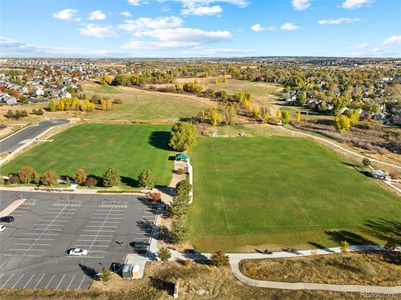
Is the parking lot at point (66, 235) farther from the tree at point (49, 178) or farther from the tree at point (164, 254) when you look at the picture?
the tree at point (164, 254)

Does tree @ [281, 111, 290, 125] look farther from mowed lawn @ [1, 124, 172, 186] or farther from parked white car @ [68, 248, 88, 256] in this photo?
parked white car @ [68, 248, 88, 256]

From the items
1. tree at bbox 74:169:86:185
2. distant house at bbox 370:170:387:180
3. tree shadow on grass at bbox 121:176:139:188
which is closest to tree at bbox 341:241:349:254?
distant house at bbox 370:170:387:180

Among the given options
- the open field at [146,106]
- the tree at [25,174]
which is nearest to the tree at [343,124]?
the open field at [146,106]

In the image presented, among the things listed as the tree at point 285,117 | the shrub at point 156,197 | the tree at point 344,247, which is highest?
the tree at point 285,117

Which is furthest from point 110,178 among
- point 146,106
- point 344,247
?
point 146,106

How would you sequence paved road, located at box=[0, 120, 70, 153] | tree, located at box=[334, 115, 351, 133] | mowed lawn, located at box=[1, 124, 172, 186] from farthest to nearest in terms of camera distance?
1. tree, located at box=[334, 115, 351, 133]
2. paved road, located at box=[0, 120, 70, 153]
3. mowed lawn, located at box=[1, 124, 172, 186]

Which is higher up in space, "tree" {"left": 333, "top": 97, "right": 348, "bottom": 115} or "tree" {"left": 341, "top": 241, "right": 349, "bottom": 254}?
"tree" {"left": 333, "top": 97, "right": 348, "bottom": 115}

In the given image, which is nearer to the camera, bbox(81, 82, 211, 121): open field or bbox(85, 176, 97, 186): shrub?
bbox(85, 176, 97, 186): shrub
